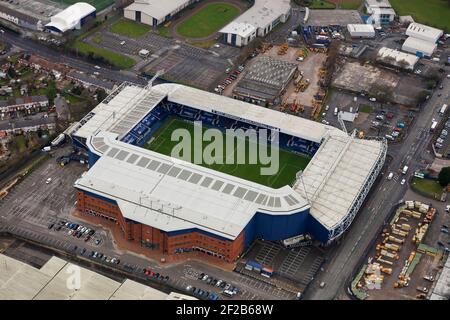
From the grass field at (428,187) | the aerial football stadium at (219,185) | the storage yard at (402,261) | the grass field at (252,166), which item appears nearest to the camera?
the storage yard at (402,261)

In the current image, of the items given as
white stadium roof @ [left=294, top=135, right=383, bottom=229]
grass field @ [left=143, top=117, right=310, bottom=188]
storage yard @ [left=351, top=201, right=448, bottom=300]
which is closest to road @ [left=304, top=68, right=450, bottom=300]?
storage yard @ [left=351, top=201, right=448, bottom=300]

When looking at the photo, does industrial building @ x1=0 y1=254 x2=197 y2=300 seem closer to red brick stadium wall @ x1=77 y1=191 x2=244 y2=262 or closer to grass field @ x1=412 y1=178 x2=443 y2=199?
red brick stadium wall @ x1=77 y1=191 x2=244 y2=262

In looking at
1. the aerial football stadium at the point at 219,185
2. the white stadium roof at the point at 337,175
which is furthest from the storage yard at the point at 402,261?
the white stadium roof at the point at 337,175

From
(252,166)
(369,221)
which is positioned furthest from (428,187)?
(252,166)

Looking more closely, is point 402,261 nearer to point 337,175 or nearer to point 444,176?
point 337,175

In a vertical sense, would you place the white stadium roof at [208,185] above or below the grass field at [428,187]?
above

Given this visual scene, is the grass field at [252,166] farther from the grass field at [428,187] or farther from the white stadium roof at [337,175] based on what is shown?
the grass field at [428,187]

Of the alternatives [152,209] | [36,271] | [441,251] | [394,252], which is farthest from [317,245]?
[36,271]
